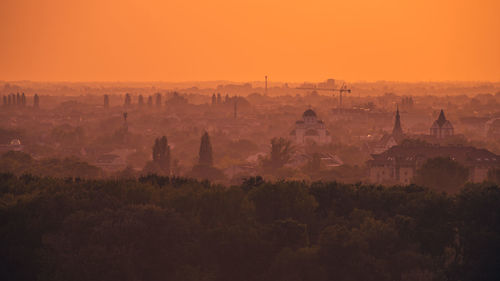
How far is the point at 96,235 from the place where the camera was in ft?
155

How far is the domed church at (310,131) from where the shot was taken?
186 metres

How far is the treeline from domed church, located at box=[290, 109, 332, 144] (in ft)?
425

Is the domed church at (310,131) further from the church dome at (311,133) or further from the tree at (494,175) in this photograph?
the tree at (494,175)

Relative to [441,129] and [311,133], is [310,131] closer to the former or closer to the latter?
[311,133]

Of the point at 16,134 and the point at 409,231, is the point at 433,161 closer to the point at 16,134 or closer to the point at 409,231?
the point at 409,231

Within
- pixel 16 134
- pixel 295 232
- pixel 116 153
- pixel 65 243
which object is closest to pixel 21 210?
pixel 65 243

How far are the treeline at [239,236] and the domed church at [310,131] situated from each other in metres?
130

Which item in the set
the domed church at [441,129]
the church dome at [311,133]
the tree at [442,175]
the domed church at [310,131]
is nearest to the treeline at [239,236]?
the tree at [442,175]

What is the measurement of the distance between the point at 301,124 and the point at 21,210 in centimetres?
14356

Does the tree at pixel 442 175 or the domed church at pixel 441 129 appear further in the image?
the domed church at pixel 441 129

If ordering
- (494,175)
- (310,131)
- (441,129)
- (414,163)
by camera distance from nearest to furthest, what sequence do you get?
1. (494,175)
2. (414,163)
3. (441,129)
4. (310,131)

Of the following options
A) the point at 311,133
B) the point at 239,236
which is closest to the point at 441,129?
the point at 311,133

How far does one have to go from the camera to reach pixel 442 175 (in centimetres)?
9669

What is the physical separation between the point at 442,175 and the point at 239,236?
5038 cm
